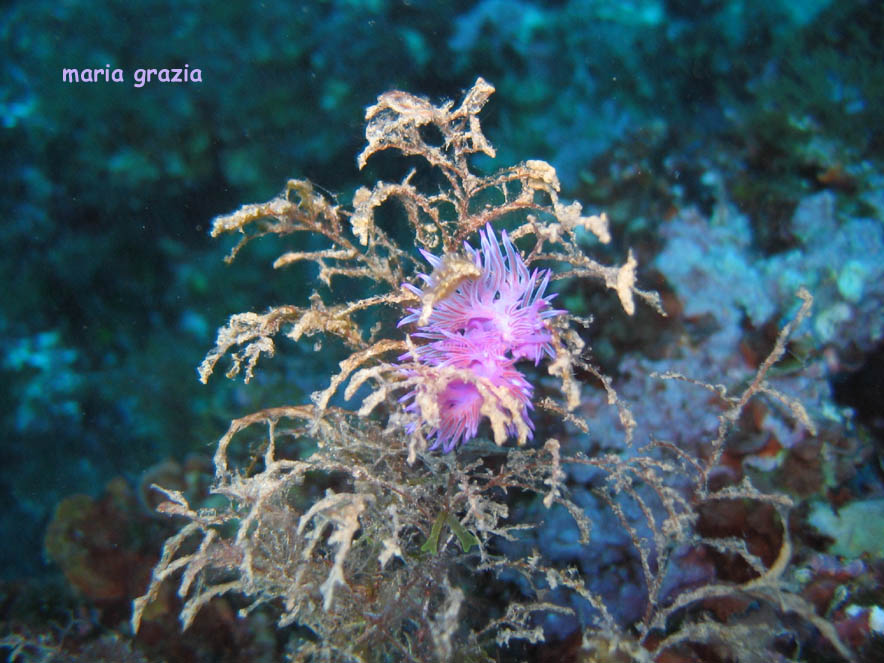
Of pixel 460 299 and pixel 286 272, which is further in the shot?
pixel 286 272

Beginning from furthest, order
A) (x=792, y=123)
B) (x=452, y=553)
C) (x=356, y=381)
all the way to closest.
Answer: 1. (x=792, y=123)
2. (x=452, y=553)
3. (x=356, y=381)

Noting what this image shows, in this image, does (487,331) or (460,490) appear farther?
(460,490)

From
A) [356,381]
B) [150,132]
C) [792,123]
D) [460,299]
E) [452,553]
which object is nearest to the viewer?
[356,381]

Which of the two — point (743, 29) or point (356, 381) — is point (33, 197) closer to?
point (356, 381)

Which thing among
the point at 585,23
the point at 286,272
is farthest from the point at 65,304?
the point at 585,23

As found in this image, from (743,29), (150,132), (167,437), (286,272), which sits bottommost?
(167,437)

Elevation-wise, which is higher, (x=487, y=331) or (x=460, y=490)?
(x=487, y=331)

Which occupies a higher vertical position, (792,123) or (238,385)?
(792,123)
